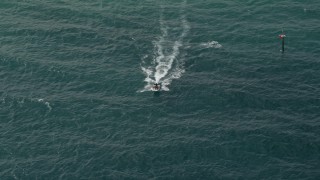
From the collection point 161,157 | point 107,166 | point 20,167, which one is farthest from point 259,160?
point 20,167

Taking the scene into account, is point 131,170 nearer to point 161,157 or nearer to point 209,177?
point 161,157

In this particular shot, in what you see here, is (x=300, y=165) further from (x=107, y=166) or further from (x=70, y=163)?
(x=70, y=163)

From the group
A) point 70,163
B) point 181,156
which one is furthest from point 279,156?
point 70,163

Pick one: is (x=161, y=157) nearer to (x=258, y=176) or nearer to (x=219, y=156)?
(x=219, y=156)

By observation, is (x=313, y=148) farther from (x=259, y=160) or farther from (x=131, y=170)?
(x=131, y=170)

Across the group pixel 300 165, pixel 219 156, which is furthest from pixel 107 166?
pixel 300 165
